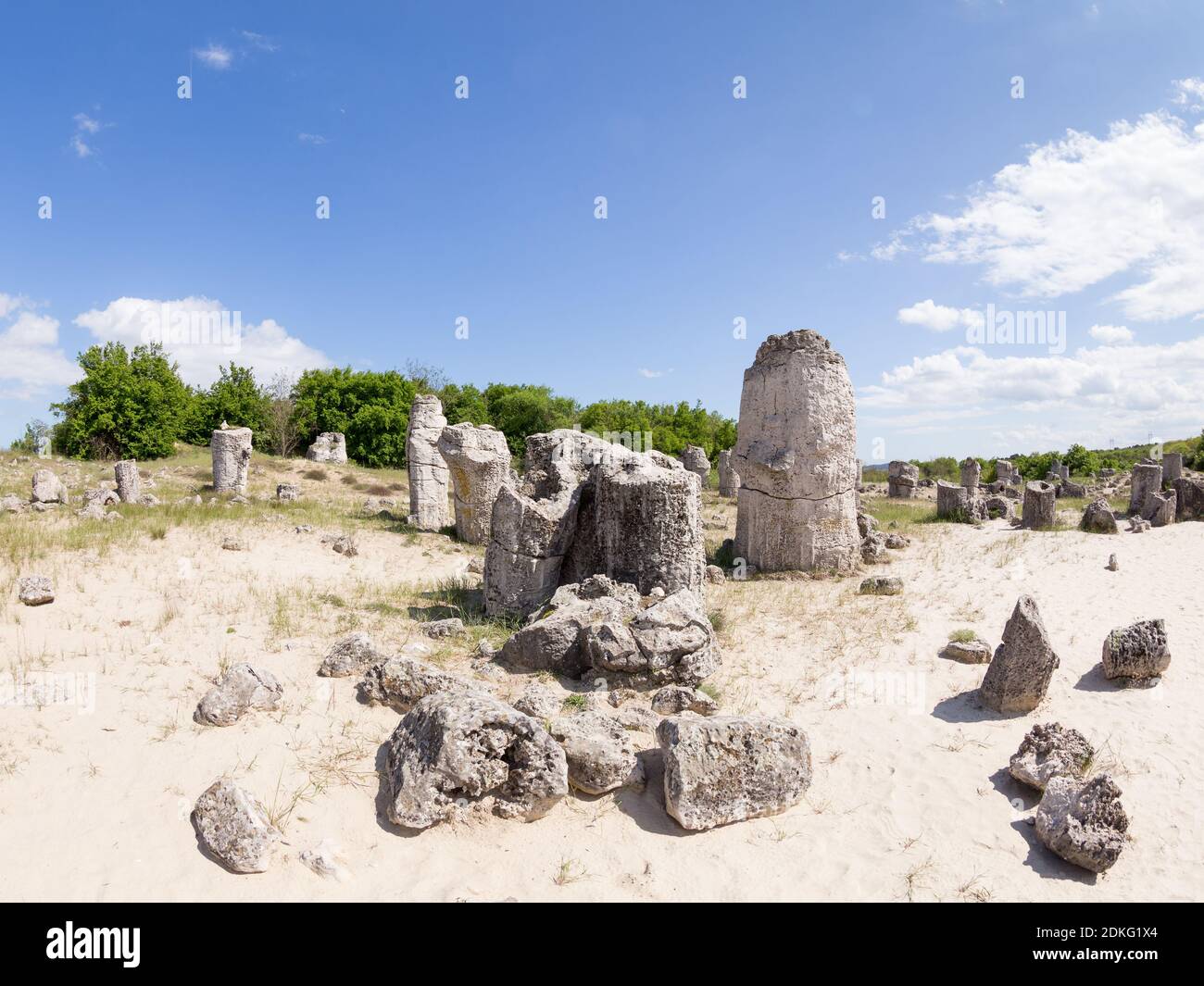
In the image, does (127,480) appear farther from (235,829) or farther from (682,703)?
(682,703)

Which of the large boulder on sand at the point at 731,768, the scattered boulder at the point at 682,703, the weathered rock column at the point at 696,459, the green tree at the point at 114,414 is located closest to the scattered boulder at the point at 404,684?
the scattered boulder at the point at 682,703

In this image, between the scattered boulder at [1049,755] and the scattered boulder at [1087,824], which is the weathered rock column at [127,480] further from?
the scattered boulder at [1087,824]

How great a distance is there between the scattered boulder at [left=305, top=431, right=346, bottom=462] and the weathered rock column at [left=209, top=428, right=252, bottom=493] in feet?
42.9

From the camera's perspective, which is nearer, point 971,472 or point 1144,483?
Answer: point 1144,483

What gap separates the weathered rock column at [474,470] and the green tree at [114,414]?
66.0 feet

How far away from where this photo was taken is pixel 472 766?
3.92 meters

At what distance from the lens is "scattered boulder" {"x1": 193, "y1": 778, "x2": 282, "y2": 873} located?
3.42 metres

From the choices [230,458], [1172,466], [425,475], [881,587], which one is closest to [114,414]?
[230,458]

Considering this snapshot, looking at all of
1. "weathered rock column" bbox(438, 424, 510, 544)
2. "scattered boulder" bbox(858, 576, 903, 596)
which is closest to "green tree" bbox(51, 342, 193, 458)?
"weathered rock column" bbox(438, 424, 510, 544)

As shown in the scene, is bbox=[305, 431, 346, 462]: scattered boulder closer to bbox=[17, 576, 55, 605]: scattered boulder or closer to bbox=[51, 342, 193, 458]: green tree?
bbox=[51, 342, 193, 458]: green tree

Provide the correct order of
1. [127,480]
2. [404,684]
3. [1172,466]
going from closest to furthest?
[404,684] < [127,480] < [1172,466]

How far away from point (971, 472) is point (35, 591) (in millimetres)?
22345

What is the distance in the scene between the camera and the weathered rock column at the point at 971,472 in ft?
67.8

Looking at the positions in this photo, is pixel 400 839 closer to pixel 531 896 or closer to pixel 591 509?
pixel 531 896
